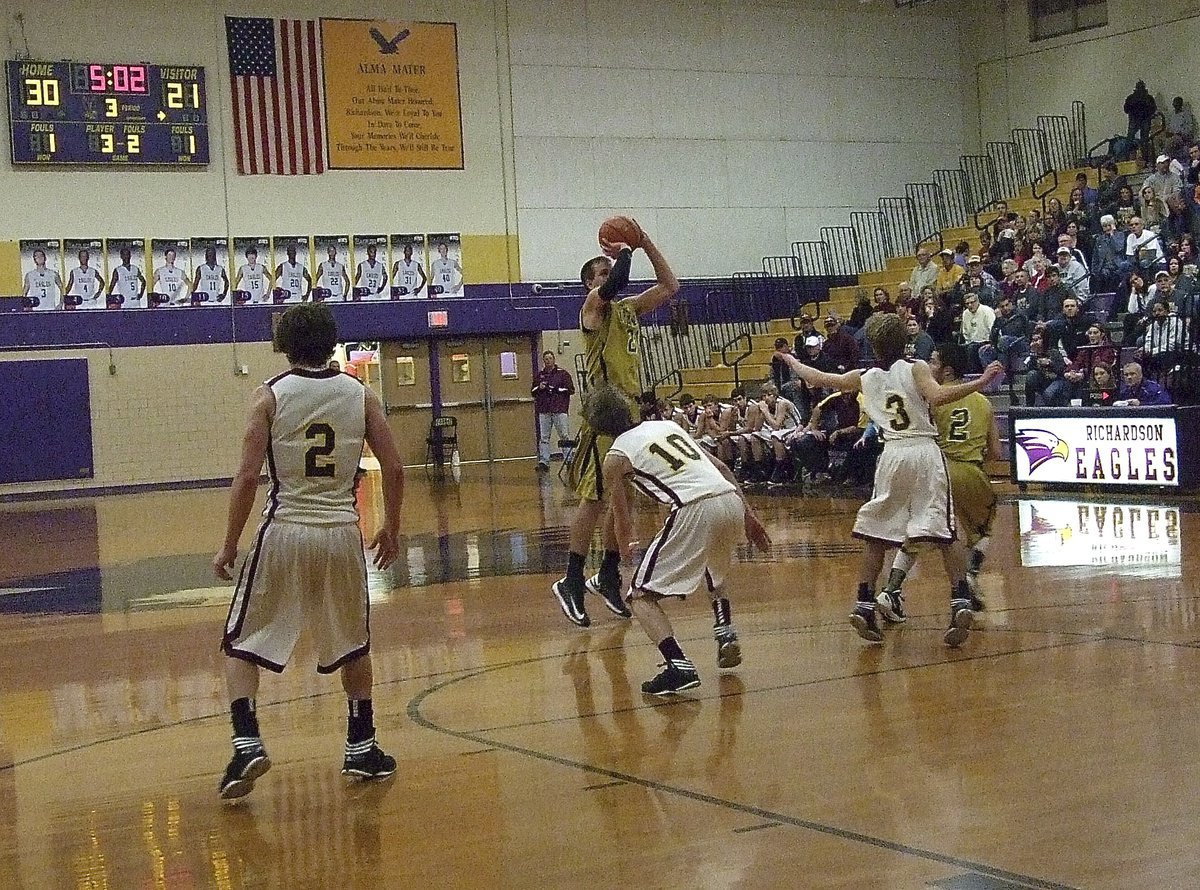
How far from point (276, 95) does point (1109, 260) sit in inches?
538

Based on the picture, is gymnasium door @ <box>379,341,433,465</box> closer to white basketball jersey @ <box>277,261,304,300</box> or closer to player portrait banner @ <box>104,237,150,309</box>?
white basketball jersey @ <box>277,261,304,300</box>

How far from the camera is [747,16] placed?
31.2 meters

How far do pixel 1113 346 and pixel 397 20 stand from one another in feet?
49.2

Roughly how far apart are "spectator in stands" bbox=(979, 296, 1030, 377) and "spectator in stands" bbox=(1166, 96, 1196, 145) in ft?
24.7

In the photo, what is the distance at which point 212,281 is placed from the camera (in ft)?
90.1

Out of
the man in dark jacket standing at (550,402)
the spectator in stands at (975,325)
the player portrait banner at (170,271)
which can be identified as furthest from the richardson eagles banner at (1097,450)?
the player portrait banner at (170,271)

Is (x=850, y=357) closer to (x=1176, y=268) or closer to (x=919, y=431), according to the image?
(x=1176, y=268)

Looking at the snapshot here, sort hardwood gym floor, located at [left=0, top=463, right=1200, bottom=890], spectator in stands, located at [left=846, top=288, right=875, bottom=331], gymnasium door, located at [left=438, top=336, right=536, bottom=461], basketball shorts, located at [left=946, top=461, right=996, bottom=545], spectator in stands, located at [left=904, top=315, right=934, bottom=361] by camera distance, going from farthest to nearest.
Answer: gymnasium door, located at [left=438, top=336, right=536, bottom=461]
spectator in stands, located at [left=846, top=288, right=875, bottom=331]
spectator in stands, located at [left=904, top=315, right=934, bottom=361]
basketball shorts, located at [left=946, top=461, right=996, bottom=545]
hardwood gym floor, located at [left=0, top=463, right=1200, bottom=890]

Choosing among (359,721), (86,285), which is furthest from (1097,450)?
(86,285)

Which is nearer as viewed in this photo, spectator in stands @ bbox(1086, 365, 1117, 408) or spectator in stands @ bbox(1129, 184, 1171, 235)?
spectator in stands @ bbox(1086, 365, 1117, 408)

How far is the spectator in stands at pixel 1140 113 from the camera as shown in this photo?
89.6 ft

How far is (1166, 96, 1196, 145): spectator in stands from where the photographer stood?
27.0m

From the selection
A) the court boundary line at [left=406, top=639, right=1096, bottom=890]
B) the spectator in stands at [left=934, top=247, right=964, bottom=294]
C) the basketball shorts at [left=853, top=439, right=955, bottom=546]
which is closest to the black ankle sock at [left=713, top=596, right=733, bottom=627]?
the court boundary line at [left=406, top=639, right=1096, bottom=890]

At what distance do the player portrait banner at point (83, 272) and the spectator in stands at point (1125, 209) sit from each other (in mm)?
15421
